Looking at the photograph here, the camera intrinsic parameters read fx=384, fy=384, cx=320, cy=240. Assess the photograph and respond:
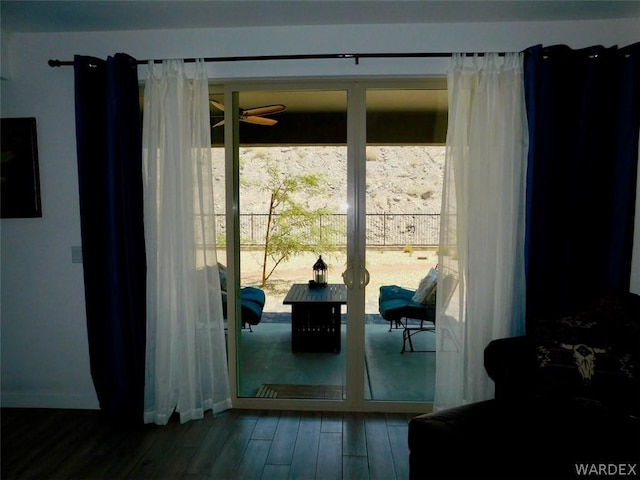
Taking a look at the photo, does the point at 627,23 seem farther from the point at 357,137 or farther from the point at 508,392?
the point at 508,392

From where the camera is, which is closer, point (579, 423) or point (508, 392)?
point (579, 423)

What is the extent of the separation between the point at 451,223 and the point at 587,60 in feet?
4.07

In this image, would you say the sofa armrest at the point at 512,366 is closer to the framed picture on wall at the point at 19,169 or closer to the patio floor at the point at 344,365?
the patio floor at the point at 344,365

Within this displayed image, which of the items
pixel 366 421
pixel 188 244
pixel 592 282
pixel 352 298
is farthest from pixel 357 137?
pixel 366 421

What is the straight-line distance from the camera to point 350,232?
2686mm

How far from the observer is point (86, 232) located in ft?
8.16

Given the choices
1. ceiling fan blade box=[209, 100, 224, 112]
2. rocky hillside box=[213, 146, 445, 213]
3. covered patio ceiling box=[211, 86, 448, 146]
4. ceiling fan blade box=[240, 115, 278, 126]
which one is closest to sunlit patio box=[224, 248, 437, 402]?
rocky hillside box=[213, 146, 445, 213]

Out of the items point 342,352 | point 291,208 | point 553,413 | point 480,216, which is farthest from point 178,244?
point 553,413

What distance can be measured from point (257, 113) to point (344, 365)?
199 cm

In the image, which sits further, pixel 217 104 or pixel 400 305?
pixel 400 305

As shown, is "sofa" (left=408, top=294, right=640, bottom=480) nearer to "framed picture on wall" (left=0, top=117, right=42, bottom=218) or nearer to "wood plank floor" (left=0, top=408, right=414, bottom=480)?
"wood plank floor" (left=0, top=408, right=414, bottom=480)

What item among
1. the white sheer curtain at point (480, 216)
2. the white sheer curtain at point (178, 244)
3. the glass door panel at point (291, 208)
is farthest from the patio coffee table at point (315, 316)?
the white sheer curtain at point (480, 216)

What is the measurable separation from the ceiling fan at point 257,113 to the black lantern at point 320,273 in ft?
3.41

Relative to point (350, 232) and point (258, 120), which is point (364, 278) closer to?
point (350, 232)
